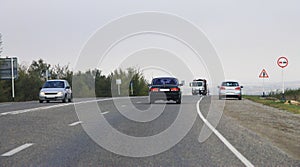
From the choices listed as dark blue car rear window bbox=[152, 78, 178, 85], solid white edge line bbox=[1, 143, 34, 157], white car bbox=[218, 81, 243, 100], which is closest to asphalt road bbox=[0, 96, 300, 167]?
solid white edge line bbox=[1, 143, 34, 157]

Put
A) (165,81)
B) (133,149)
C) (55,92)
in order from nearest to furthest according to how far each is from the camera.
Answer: (133,149) → (165,81) → (55,92)

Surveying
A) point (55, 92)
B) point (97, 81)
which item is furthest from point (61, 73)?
point (55, 92)

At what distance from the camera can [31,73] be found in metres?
77.4

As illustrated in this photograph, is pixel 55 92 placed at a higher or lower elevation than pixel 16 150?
higher

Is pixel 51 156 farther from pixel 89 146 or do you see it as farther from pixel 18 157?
pixel 89 146

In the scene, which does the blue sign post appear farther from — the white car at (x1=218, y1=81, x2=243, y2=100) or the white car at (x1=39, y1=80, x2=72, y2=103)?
the white car at (x1=218, y1=81, x2=243, y2=100)

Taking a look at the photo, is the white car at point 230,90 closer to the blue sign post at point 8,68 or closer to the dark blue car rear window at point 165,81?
the dark blue car rear window at point 165,81

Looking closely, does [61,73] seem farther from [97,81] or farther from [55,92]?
[55,92]

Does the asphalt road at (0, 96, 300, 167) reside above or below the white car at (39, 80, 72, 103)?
below

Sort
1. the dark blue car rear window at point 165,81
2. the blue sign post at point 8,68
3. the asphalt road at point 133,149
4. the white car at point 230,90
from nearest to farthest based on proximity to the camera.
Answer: the asphalt road at point 133,149
the dark blue car rear window at point 165,81
the white car at point 230,90
the blue sign post at point 8,68

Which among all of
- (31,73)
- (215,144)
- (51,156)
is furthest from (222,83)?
(31,73)

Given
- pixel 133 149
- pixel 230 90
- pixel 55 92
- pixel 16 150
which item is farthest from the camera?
pixel 230 90

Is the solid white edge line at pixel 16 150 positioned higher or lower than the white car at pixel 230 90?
lower

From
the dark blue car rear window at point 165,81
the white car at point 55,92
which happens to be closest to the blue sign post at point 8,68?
the white car at point 55,92
